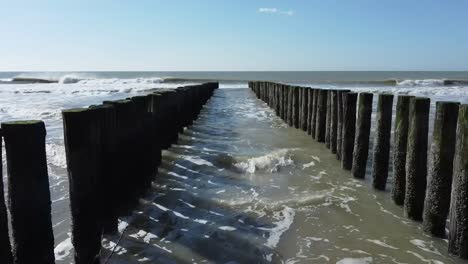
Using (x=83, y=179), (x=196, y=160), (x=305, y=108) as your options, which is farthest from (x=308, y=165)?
(x=83, y=179)

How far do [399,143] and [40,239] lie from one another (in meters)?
3.84

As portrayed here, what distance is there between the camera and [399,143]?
4910 mm

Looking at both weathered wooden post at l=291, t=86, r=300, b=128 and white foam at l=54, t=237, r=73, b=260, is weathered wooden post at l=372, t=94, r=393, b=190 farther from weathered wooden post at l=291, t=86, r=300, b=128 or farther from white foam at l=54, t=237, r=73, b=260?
weathered wooden post at l=291, t=86, r=300, b=128

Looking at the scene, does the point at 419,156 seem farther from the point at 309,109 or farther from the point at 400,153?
the point at 309,109

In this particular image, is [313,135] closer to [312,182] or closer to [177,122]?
[177,122]

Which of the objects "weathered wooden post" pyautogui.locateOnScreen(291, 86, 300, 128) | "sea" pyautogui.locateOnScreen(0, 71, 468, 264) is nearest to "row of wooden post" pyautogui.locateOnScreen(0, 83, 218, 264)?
"sea" pyautogui.locateOnScreen(0, 71, 468, 264)

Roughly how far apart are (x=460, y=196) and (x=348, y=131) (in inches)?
122

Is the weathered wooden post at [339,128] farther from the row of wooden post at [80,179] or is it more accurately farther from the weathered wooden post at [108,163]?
the weathered wooden post at [108,163]

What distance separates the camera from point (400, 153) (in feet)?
15.9

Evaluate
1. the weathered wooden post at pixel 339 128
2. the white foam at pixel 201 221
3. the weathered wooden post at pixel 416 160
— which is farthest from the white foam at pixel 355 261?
the weathered wooden post at pixel 339 128

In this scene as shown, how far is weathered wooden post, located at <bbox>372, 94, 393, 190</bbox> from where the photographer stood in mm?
5469

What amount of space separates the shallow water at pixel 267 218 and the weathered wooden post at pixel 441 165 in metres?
0.21

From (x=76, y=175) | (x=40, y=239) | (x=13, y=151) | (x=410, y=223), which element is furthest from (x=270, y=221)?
(x=13, y=151)

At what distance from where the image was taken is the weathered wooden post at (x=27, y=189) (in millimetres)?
2672
